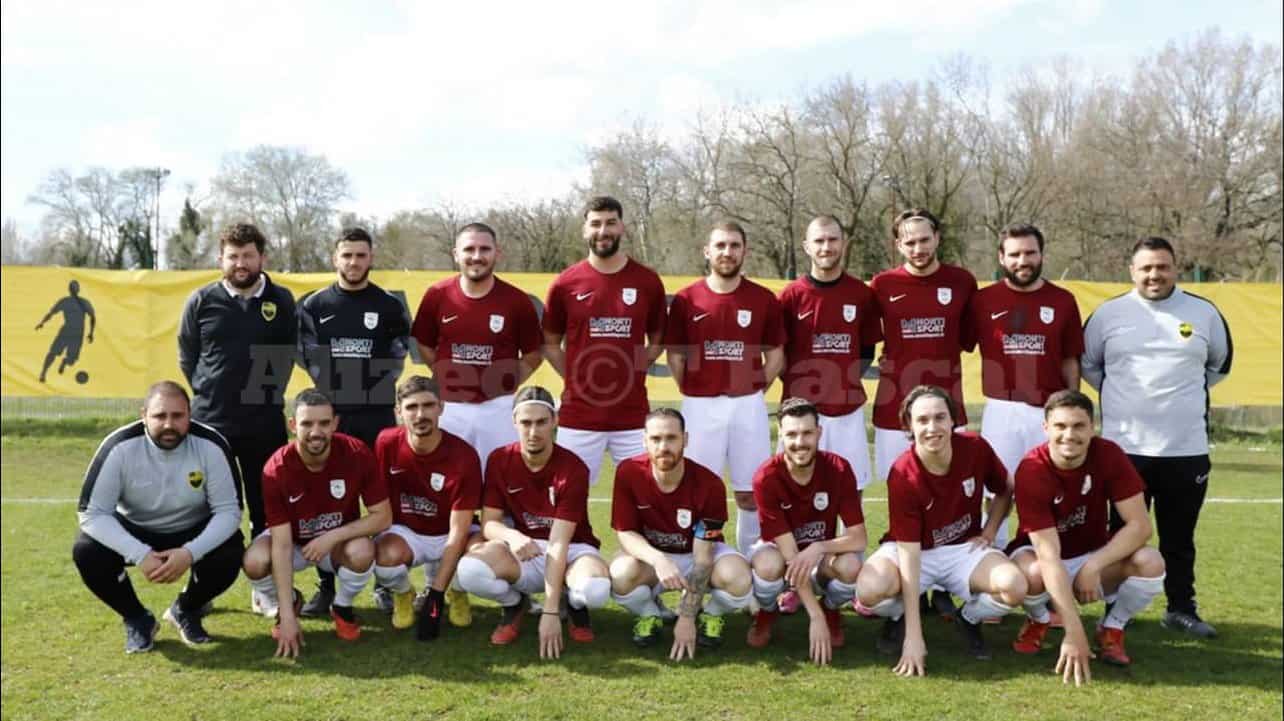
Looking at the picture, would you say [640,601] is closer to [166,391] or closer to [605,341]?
[605,341]

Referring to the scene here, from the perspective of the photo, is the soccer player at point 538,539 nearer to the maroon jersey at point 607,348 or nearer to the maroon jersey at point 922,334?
the maroon jersey at point 607,348

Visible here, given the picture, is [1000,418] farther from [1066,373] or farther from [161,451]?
[161,451]

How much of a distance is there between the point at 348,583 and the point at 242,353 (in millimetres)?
1483

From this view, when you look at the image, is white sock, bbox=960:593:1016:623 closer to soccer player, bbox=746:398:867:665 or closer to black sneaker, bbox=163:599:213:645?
soccer player, bbox=746:398:867:665

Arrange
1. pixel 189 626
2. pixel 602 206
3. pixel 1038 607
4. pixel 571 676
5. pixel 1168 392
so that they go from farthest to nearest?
pixel 602 206
pixel 1168 392
pixel 189 626
pixel 1038 607
pixel 571 676

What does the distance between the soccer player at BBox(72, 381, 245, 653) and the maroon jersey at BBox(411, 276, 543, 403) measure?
1.25 meters

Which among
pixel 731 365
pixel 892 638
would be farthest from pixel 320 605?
pixel 892 638

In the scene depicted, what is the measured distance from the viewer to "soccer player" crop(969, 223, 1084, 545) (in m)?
5.05

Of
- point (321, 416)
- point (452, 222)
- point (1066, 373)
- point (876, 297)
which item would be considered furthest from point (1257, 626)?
point (452, 222)

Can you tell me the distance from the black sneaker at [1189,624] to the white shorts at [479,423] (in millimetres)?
3802

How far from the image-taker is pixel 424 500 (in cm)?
488

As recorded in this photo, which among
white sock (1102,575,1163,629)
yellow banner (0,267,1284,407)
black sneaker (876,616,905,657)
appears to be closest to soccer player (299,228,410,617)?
black sneaker (876,616,905,657)

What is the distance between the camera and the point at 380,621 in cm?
494

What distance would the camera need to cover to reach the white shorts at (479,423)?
529 cm
